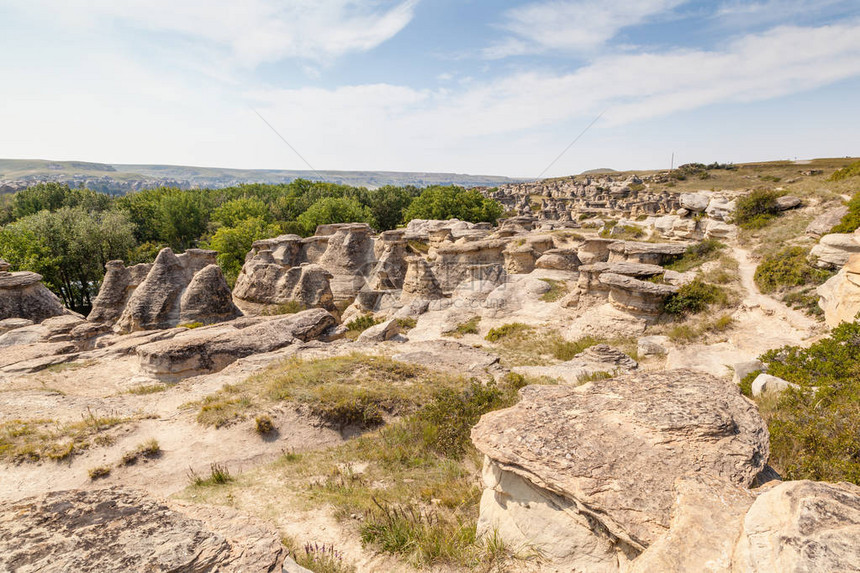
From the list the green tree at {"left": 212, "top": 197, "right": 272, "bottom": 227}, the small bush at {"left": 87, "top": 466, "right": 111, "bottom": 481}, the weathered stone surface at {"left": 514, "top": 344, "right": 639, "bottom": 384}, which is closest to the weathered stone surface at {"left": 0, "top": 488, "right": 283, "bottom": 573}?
the small bush at {"left": 87, "top": 466, "right": 111, "bottom": 481}

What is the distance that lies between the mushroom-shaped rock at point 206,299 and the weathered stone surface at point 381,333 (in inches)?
285

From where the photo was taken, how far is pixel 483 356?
499 inches

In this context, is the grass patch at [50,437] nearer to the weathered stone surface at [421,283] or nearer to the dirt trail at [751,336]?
the dirt trail at [751,336]

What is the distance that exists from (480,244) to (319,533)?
2031 cm

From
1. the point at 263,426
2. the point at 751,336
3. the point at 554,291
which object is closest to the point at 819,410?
the point at 751,336

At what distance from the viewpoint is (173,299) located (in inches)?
722

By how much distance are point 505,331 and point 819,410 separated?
36.3 ft

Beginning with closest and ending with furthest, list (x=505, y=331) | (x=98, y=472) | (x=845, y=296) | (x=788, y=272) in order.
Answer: (x=98, y=472) → (x=845, y=296) → (x=788, y=272) → (x=505, y=331)

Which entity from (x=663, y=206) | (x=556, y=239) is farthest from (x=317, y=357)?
(x=663, y=206)

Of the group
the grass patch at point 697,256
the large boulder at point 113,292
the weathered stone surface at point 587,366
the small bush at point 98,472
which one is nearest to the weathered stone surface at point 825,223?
the grass patch at point 697,256

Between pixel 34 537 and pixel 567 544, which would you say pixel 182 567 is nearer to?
pixel 34 537

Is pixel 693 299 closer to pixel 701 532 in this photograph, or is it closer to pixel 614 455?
pixel 614 455

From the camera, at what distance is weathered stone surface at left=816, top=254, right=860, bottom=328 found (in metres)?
10.8

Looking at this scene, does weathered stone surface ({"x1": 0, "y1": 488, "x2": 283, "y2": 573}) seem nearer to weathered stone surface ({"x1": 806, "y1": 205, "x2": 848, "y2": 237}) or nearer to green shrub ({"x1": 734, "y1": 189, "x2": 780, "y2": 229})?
weathered stone surface ({"x1": 806, "y1": 205, "x2": 848, "y2": 237})
